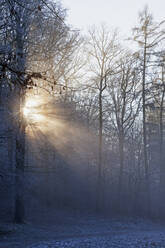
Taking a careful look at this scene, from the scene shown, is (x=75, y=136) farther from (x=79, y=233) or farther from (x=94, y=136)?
(x=79, y=233)

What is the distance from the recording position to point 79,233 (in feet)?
51.2

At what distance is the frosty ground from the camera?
1191 centimetres

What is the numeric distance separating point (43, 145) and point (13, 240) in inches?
449

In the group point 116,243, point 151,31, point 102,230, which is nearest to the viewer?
point 116,243

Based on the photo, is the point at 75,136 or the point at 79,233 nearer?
the point at 79,233

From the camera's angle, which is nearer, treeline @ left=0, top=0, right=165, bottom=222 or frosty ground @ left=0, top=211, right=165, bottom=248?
frosty ground @ left=0, top=211, right=165, bottom=248

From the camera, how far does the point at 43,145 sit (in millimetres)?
23625

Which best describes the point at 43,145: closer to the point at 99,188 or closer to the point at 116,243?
the point at 99,188

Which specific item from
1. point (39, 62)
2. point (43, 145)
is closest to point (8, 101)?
point (39, 62)

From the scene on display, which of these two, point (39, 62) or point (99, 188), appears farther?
point (99, 188)

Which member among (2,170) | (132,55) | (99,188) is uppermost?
(132,55)

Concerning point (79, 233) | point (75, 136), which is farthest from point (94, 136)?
point (79, 233)

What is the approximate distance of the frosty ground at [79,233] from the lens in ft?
39.1

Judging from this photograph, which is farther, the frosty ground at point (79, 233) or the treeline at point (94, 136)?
the treeline at point (94, 136)
